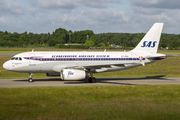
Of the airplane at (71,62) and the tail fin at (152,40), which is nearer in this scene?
the airplane at (71,62)

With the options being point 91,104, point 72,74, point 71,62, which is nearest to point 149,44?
point 71,62

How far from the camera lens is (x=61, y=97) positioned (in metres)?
17.8

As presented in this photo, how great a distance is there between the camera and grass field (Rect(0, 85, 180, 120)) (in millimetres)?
12770

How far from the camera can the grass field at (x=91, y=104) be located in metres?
12.8

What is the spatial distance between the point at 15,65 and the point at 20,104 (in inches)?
488

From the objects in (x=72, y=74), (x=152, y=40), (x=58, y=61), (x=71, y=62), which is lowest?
(x=72, y=74)

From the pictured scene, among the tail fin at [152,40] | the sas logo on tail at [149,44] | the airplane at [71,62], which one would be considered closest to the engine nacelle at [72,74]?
the airplane at [71,62]

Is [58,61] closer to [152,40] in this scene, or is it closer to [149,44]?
[149,44]

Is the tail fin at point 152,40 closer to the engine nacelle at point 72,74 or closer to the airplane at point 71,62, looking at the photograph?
the airplane at point 71,62

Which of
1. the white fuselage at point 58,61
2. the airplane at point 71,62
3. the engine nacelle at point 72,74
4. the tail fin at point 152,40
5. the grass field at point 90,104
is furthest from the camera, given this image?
the tail fin at point 152,40

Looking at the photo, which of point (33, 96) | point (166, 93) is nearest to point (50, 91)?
point (33, 96)

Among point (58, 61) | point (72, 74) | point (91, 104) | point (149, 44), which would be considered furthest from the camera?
point (149, 44)

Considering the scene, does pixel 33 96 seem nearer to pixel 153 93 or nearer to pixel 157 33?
pixel 153 93

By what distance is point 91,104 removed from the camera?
15.6 metres
